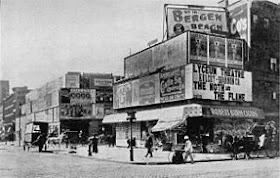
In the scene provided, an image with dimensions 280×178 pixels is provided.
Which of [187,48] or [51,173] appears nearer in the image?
[51,173]

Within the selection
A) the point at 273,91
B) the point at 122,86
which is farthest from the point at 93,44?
the point at 122,86

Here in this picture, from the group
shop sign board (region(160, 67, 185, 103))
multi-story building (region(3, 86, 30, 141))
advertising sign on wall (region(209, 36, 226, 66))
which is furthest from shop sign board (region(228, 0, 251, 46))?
multi-story building (region(3, 86, 30, 141))

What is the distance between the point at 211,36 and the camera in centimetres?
2753

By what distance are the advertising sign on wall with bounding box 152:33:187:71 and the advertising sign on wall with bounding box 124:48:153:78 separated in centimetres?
95

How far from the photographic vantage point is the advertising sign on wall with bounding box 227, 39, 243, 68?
1099 inches

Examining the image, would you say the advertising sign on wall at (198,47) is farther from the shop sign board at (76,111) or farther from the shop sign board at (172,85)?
the shop sign board at (76,111)

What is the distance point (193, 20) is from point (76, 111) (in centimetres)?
2541

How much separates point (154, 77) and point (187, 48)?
4.74 metres

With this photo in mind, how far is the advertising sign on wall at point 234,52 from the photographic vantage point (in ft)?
91.6

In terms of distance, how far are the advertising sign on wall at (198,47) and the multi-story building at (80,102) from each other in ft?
63.8

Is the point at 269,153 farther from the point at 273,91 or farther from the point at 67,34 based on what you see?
the point at 67,34

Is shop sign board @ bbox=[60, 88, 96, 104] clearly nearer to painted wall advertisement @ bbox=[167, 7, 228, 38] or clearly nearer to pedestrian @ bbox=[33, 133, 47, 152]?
pedestrian @ bbox=[33, 133, 47, 152]

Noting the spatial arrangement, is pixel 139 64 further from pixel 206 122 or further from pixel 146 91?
pixel 206 122

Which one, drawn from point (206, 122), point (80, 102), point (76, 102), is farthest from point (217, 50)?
point (76, 102)
